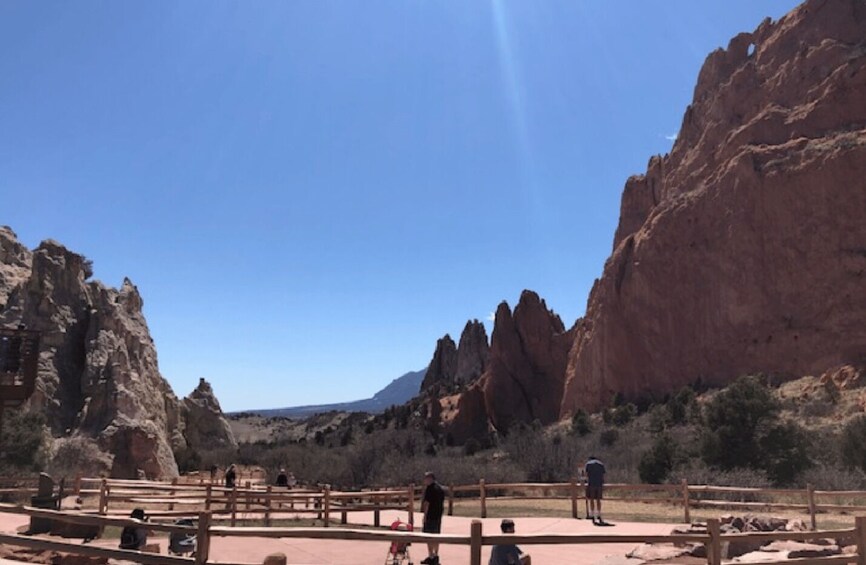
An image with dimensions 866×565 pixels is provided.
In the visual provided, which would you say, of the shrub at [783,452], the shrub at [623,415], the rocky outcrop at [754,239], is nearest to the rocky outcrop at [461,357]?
the rocky outcrop at [754,239]

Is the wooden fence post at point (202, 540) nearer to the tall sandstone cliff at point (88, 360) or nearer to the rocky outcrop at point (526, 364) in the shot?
the tall sandstone cliff at point (88, 360)

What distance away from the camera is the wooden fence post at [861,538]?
7.69 metres

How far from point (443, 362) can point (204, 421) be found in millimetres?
59492

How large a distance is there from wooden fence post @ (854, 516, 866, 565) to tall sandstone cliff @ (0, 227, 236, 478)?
31.9 m

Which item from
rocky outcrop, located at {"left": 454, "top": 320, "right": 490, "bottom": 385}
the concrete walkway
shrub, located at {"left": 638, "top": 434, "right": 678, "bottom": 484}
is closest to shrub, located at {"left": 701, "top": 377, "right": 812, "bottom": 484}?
shrub, located at {"left": 638, "top": 434, "right": 678, "bottom": 484}

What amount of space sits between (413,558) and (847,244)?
52901mm

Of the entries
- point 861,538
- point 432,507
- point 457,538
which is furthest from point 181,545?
point 861,538

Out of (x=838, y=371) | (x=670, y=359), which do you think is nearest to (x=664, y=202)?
(x=670, y=359)

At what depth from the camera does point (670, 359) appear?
6225 centimetres

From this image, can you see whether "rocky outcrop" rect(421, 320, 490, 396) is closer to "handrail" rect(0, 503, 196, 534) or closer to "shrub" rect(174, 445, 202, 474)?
"shrub" rect(174, 445, 202, 474)

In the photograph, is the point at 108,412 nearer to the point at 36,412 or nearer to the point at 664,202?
the point at 36,412

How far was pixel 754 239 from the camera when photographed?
191ft

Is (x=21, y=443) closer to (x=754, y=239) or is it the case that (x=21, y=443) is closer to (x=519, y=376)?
(x=519, y=376)

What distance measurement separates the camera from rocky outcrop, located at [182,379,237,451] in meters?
51.6
